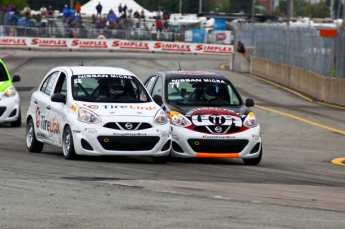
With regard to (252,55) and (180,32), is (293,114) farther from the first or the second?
(180,32)

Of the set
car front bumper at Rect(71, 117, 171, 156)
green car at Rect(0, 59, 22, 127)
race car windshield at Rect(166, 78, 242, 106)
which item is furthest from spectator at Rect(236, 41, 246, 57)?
car front bumper at Rect(71, 117, 171, 156)

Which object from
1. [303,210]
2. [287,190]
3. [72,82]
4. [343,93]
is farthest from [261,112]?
[303,210]

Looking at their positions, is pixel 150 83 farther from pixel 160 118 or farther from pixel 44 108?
pixel 160 118

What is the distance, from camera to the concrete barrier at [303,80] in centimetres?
2762

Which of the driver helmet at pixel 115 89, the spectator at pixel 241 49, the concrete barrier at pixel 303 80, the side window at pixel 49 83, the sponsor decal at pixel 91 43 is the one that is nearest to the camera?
the driver helmet at pixel 115 89

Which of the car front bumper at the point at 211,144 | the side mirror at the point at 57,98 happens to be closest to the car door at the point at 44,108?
the side mirror at the point at 57,98

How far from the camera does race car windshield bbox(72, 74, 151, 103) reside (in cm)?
1293

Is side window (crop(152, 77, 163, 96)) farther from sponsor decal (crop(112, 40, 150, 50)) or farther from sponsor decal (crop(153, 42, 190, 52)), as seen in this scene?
sponsor decal (crop(153, 42, 190, 52))

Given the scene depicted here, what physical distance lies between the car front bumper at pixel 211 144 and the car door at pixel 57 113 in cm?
173

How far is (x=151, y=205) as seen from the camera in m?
8.52

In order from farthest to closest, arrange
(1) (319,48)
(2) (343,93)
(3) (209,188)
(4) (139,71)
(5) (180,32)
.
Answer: (5) (180,32) → (4) (139,71) → (1) (319,48) → (2) (343,93) → (3) (209,188)

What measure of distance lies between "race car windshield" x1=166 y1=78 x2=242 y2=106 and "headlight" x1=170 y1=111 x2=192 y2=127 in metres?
0.62

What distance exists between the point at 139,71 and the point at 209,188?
→ 93.2 feet

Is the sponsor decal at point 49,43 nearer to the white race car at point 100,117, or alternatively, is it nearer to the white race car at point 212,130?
the white race car at point 100,117
